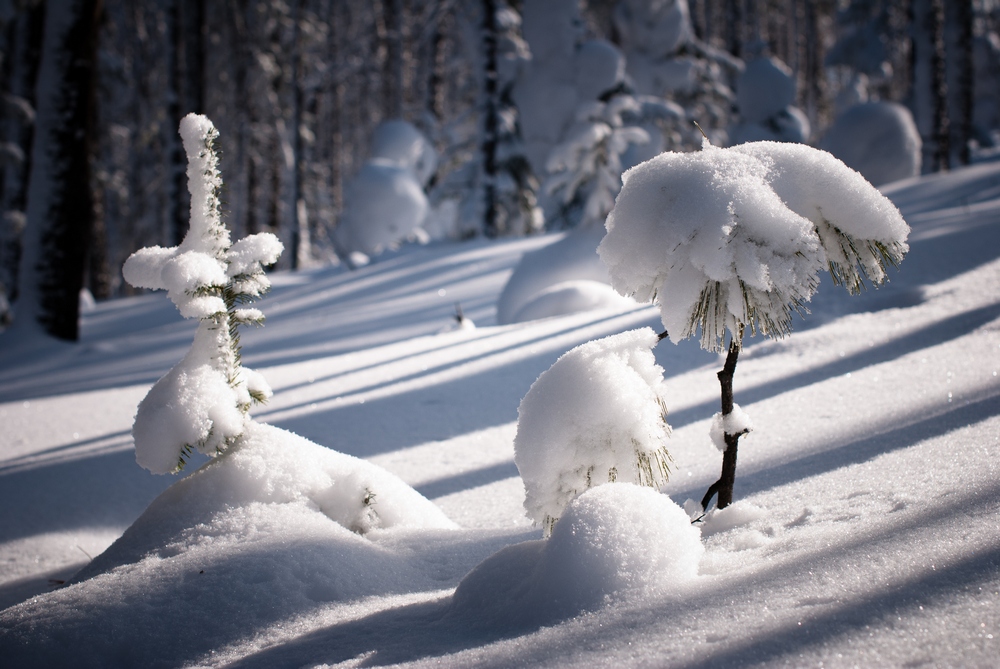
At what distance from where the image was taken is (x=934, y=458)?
2105 mm

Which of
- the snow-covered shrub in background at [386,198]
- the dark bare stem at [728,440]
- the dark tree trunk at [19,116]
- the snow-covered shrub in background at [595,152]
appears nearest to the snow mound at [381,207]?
the snow-covered shrub in background at [386,198]

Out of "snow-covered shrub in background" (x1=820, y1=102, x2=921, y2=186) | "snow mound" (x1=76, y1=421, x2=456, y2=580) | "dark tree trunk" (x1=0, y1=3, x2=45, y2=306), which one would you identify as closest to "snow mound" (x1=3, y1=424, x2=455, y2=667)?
"snow mound" (x1=76, y1=421, x2=456, y2=580)

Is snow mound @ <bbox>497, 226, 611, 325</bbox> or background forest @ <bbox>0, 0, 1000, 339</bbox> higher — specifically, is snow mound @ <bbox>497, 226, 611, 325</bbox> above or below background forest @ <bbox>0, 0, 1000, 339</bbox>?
below

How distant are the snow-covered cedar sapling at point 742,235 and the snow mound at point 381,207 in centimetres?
1505

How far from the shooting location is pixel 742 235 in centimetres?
168

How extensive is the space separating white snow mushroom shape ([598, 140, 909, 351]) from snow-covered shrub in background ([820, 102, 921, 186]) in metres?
11.4

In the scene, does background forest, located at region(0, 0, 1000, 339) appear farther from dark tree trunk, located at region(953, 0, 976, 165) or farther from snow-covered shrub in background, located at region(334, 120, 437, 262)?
snow-covered shrub in background, located at region(334, 120, 437, 262)

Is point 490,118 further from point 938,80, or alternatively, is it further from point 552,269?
point 552,269

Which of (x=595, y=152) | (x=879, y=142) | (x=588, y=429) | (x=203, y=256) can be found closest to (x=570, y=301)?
(x=595, y=152)

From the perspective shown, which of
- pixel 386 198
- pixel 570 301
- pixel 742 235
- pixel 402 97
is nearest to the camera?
pixel 742 235

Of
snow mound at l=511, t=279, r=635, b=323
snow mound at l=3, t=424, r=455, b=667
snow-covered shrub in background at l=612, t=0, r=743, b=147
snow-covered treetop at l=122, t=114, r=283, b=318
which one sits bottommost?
snow mound at l=511, t=279, r=635, b=323

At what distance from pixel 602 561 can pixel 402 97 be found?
64.7 ft

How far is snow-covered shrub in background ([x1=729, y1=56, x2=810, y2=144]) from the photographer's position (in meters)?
15.6

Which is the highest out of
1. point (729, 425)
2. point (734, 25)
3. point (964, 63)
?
point (734, 25)
